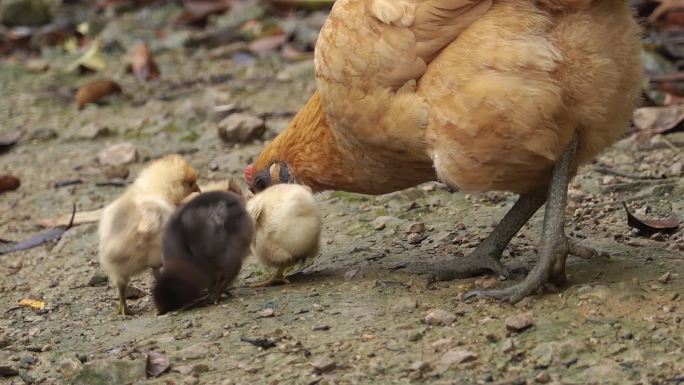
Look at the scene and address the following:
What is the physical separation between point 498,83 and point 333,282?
4.33ft

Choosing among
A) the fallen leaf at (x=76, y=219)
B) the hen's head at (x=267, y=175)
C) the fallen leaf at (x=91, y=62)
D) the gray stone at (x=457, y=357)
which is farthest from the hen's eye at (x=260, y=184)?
the fallen leaf at (x=91, y=62)

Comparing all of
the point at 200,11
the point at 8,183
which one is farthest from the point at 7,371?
the point at 200,11

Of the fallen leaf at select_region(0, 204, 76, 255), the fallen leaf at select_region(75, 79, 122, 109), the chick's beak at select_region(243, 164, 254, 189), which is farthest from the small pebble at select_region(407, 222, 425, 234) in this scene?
the fallen leaf at select_region(75, 79, 122, 109)

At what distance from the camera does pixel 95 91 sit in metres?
9.46

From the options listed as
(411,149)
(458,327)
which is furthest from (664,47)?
(458,327)

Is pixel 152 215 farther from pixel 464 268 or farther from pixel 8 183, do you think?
pixel 8 183

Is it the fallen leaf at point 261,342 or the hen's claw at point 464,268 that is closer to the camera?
the fallen leaf at point 261,342

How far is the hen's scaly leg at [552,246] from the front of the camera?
4.54m

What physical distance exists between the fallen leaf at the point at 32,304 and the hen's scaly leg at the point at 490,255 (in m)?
1.79

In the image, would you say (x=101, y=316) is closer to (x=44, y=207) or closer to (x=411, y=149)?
(x=411, y=149)

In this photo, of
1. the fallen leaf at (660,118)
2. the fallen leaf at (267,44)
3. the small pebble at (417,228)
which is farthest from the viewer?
the fallen leaf at (267,44)

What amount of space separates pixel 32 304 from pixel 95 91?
4.39 metres

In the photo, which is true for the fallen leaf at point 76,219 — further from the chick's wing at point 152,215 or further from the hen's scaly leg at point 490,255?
the hen's scaly leg at point 490,255

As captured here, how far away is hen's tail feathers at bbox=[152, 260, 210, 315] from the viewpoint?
4.74 metres
